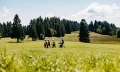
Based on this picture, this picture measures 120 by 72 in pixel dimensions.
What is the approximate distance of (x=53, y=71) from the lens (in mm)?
4461

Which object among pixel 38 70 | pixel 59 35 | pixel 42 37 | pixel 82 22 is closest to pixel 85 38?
pixel 82 22

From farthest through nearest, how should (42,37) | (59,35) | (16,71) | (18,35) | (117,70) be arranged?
(59,35)
(42,37)
(18,35)
(117,70)
(16,71)

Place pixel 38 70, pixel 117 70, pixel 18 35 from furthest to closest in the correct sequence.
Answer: pixel 18 35 → pixel 38 70 → pixel 117 70

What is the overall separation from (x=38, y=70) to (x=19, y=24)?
419 feet

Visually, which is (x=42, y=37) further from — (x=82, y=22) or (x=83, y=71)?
(x=83, y=71)

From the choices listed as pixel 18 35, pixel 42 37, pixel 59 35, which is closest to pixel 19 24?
pixel 18 35

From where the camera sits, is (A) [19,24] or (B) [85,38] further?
(B) [85,38]

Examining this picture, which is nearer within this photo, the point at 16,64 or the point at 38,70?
the point at 16,64

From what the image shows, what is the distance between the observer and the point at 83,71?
406cm

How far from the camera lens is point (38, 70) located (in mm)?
4824

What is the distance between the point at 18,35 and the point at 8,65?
411 ft

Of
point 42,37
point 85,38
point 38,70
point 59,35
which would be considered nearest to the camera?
point 38,70

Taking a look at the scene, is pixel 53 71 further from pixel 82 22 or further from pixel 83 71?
pixel 82 22

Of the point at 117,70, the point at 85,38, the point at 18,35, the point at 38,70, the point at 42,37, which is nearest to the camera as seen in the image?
the point at 117,70
